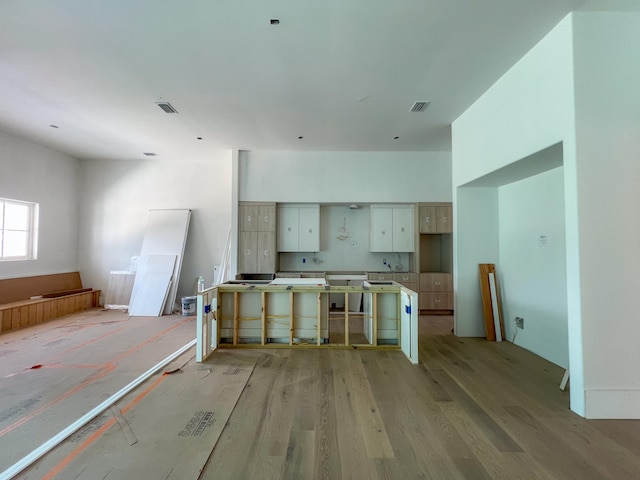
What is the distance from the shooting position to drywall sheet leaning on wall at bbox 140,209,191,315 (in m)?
5.79

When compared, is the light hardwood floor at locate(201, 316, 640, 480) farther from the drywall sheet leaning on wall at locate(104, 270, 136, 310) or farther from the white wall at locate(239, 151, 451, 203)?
the drywall sheet leaning on wall at locate(104, 270, 136, 310)

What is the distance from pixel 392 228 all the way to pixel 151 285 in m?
5.25

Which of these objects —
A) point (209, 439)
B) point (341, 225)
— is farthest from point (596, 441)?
point (341, 225)

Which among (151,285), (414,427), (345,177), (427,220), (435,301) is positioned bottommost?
(414,427)

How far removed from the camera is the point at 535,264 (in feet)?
11.3

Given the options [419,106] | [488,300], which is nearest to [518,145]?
[419,106]

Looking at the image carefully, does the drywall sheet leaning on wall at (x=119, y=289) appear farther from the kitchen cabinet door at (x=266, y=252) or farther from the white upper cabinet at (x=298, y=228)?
the white upper cabinet at (x=298, y=228)

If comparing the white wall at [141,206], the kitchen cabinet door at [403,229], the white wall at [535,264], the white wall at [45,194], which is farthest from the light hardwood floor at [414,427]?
the white wall at [45,194]

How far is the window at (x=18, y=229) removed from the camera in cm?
490

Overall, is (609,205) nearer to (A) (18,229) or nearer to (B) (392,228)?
(B) (392,228)

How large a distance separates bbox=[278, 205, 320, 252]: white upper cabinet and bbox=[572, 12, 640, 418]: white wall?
4225mm

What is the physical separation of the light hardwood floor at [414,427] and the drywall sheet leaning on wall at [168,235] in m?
3.88

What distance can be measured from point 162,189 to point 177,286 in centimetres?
234

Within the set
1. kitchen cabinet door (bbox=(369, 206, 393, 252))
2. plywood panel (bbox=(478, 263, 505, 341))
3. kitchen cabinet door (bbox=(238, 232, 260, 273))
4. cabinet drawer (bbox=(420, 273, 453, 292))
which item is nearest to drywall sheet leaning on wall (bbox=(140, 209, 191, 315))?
kitchen cabinet door (bbox=(238, 232, 260, 273))
